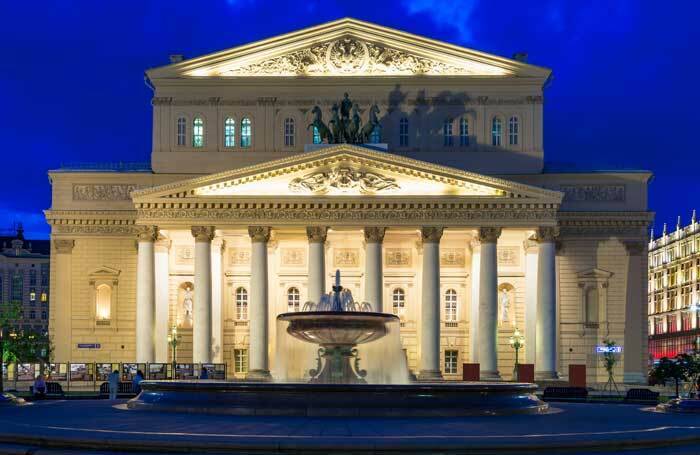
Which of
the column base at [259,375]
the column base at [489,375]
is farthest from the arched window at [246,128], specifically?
the column base at [489,375]

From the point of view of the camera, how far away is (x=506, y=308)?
75.9 metres

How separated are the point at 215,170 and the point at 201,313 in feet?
42.6

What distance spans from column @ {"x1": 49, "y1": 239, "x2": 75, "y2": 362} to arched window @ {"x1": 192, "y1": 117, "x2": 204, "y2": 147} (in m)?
9.86

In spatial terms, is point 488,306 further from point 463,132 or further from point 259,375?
point 463,132

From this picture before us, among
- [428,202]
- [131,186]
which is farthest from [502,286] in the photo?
[131,186]

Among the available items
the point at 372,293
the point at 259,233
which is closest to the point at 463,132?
the point at 372,293

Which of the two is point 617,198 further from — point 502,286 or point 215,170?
point 215,170

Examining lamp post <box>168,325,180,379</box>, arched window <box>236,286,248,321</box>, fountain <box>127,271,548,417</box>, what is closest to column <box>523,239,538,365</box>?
arched window <box>236,286,248,321</box>

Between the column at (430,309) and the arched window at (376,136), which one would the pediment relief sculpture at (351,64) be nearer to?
the arched window at (376,136)

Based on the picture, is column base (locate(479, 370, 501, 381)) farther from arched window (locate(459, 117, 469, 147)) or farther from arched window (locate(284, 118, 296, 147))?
arched window (locate(284, 118, 296, 147))

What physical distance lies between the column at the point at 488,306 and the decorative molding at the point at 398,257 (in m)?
9.46

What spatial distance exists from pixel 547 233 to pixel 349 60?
18.1 metres

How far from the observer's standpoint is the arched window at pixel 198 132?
77500mm

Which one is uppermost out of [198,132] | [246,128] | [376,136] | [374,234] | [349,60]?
[349,60]
